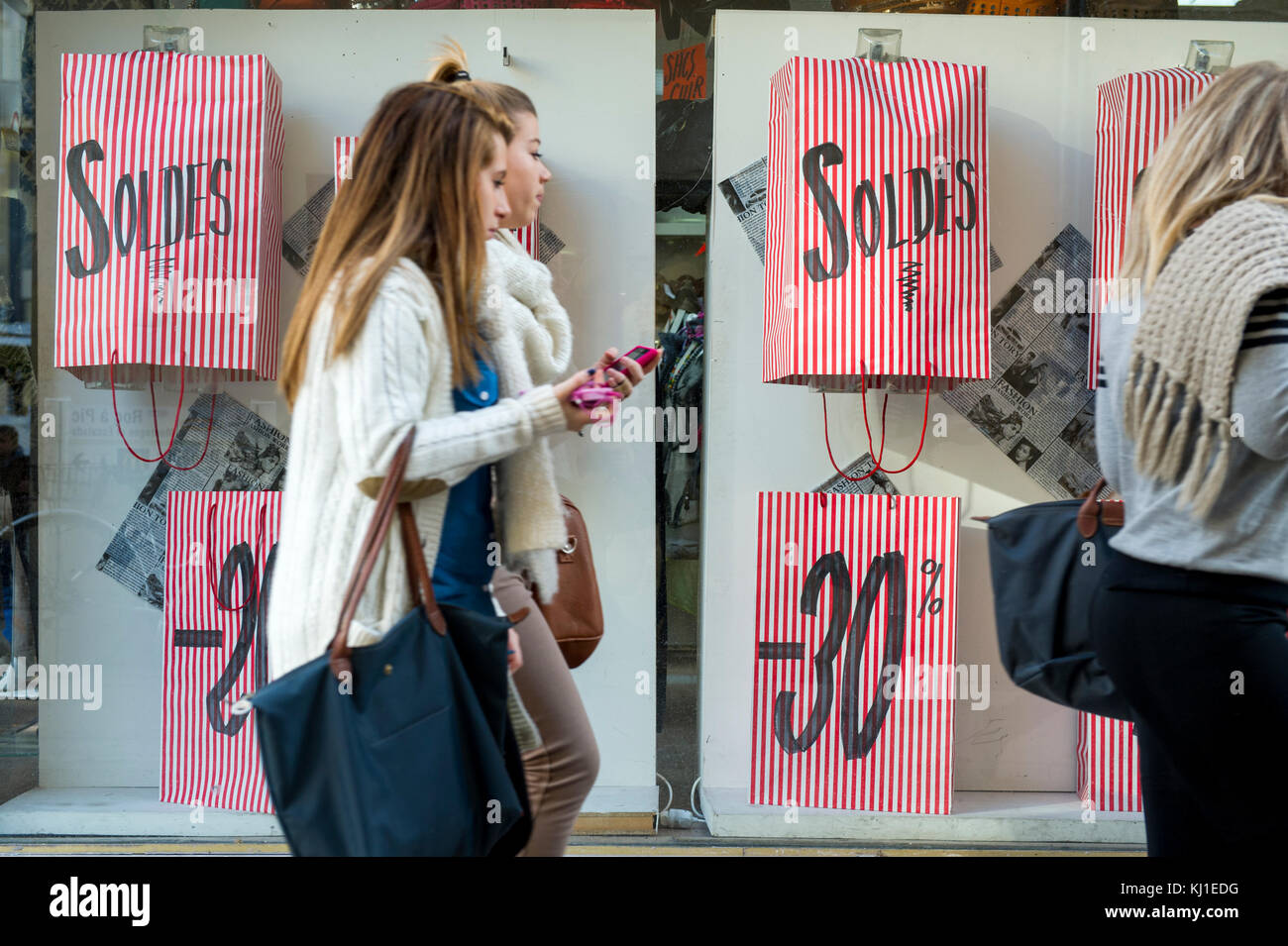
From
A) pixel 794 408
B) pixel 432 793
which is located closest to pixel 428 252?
pixel 432 793

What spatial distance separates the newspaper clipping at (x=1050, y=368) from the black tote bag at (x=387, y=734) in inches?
83.9

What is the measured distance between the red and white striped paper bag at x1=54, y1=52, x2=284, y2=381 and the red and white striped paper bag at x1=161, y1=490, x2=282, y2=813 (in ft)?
1.52

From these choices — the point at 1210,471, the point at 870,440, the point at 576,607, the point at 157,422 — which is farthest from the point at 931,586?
the point at 157,422

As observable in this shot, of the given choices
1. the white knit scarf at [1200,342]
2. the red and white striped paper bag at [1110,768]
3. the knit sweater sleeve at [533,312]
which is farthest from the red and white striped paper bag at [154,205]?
the red and white striped paper bag at [1110,768]

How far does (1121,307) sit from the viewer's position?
6.02 ft

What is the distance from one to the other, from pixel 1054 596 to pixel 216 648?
A: 7.18ft

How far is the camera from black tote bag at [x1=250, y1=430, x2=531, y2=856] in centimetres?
166

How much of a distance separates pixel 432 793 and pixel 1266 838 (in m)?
1.22

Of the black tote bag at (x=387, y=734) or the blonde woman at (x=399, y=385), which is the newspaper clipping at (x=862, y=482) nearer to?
the blonde woman at (x=399, y=385)

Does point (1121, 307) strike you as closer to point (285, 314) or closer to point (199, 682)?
point (285, 314)

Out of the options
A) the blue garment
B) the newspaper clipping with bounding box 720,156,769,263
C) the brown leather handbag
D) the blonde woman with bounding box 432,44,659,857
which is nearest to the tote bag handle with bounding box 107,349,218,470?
the brown leather handbag

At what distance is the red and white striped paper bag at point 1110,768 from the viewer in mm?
3338

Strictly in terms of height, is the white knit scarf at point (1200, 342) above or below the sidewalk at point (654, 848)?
above

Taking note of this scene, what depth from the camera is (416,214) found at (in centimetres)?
185
